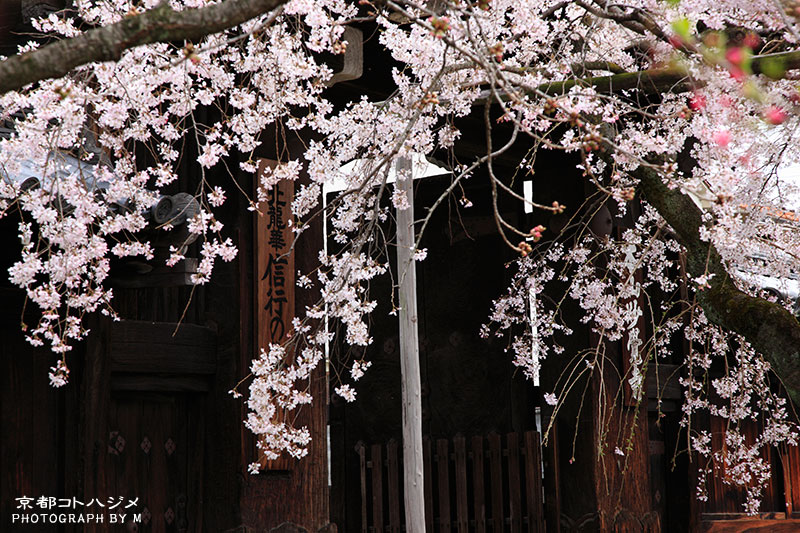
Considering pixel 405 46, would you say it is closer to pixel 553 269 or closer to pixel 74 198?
pixel 74 198

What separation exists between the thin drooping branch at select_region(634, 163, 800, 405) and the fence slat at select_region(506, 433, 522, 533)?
13.3 feet

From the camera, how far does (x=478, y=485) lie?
28.8 feet

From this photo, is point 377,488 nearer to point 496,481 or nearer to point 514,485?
point 496,481

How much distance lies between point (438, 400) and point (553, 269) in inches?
73.1

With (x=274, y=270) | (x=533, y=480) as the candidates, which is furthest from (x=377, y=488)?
(x=274, y=270)

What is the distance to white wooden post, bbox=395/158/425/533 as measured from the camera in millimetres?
5793

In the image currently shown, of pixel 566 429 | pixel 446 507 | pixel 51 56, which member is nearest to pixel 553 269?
pixel 566 429

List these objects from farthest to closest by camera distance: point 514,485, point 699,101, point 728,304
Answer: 1. point 514,485
2. point 728,304
3. point 699,101

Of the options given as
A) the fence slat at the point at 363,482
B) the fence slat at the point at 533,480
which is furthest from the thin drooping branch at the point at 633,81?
the fence slat at the point at 363,482

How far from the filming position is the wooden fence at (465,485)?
8469 millimetres

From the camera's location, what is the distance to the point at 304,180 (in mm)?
6324

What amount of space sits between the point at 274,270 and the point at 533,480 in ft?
12.0

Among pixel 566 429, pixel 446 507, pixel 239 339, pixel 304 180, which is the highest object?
pixel 304 180

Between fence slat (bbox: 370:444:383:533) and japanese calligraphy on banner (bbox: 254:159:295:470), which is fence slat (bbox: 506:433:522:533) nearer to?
fence slat (bbox: 370:444:383:533)
